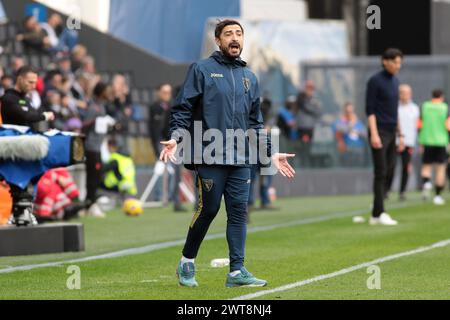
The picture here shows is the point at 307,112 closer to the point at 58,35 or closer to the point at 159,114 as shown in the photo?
the point at 58,35

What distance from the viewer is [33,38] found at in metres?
29.0

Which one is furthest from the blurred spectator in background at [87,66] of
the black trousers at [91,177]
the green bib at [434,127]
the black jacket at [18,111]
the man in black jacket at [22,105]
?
the black jacket at [18,111]

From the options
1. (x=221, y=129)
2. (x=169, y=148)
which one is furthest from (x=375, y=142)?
(x=169, y=148)

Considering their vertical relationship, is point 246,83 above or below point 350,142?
above

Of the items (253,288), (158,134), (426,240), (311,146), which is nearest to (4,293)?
(253,288)

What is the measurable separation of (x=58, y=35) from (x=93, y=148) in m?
7.47

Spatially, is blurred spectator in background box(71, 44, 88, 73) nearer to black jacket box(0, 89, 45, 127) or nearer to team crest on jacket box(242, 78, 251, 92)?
black jacket box(0, 89, 45, 127)

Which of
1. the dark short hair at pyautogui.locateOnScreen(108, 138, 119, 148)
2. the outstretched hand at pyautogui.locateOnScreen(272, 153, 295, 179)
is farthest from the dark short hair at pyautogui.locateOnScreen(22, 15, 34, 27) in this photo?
the outstretched hand at pyautogui.locateOnScreen(272, 153, 295, 179)

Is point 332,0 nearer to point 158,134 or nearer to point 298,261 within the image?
point 158,134

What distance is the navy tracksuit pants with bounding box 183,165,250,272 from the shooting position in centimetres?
1173

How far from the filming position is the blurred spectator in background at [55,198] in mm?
20734

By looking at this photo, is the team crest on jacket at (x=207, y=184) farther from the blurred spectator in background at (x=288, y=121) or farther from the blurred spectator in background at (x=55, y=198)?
the blurred spectator in background at (x=288, y=121)

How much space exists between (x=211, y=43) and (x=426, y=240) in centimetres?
1584

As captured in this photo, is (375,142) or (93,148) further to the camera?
(93,148)
